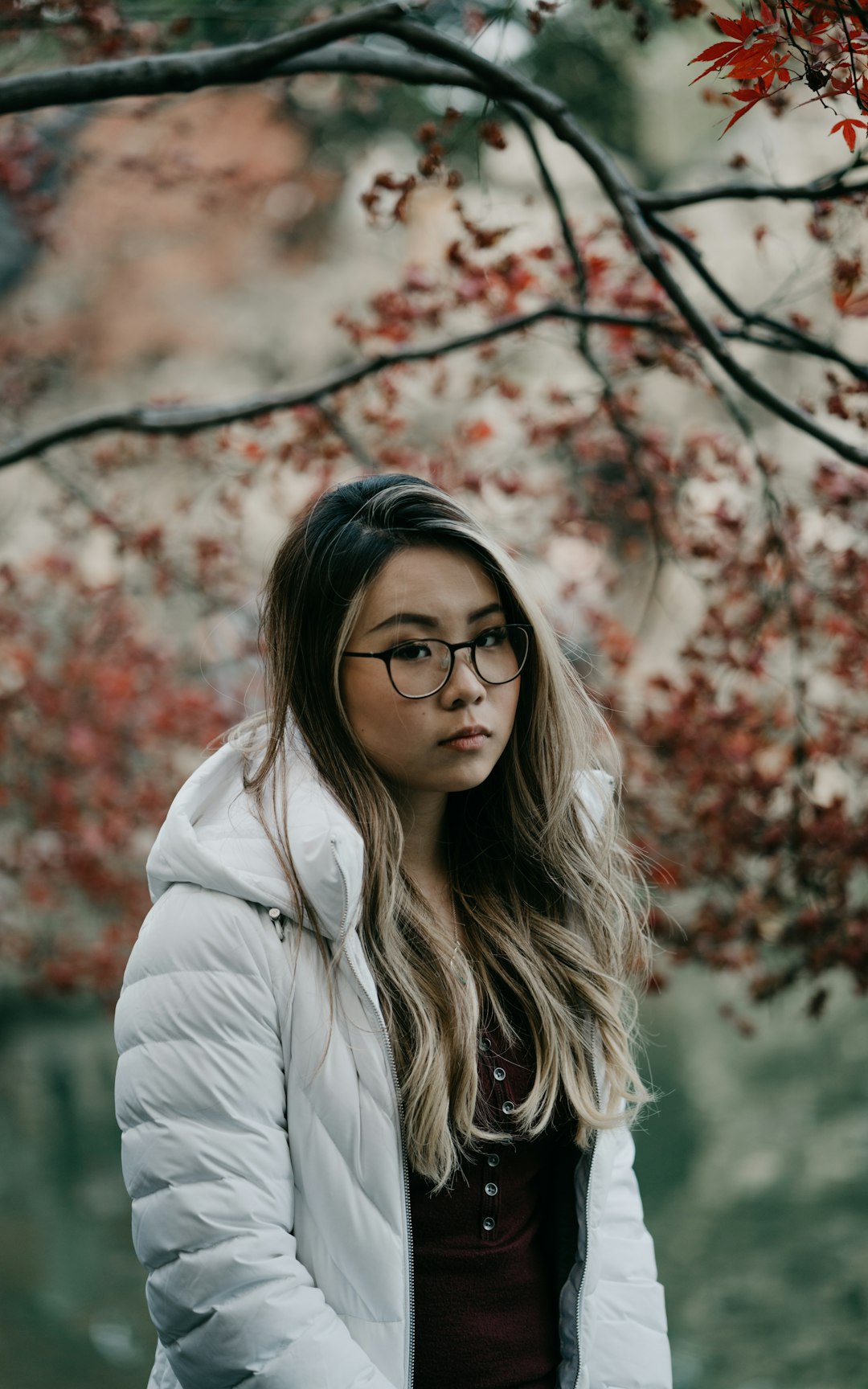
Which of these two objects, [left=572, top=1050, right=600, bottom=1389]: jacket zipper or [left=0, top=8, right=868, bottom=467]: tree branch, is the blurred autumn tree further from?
[left=572, top=1050, right=600, bottom=1389]: jacket zipper

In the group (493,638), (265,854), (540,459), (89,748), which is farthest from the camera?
(89,748)

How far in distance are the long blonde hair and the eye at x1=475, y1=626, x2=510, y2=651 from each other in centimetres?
3

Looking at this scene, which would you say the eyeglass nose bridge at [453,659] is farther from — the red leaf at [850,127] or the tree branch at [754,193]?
the tree branch at [754,193]

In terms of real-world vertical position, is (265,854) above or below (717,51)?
below

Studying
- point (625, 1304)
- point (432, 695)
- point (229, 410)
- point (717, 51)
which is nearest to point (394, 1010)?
point (432, 695)

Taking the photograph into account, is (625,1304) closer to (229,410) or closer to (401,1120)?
(401,1120)

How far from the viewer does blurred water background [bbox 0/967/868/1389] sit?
4734mm

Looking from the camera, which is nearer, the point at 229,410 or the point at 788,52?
the point at 788,52

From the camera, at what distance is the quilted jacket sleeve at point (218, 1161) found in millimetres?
1307

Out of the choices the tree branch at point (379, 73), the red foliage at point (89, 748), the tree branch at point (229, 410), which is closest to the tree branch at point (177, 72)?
the tree branch at point (379, 73)

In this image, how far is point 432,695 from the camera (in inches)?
59.3

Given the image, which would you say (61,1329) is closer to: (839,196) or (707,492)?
(839,196)

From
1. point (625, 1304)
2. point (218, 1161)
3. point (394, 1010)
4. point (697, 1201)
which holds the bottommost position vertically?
point (697, 1201)

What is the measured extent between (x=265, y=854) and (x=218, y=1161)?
32 centimetres
